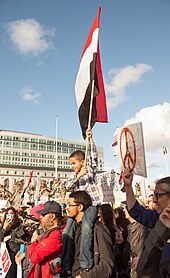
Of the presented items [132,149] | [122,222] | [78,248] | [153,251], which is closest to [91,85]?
[132,149]

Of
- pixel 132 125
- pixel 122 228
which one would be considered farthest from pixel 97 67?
pixel 122 228

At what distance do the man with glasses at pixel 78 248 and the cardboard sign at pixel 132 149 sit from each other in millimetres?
948

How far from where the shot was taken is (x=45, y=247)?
301 centimetres

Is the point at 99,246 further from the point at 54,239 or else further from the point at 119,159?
the point at 119,159

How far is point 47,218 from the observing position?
11.0 feet

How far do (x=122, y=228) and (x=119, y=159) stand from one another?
141 cm

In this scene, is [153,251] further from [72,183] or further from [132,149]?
[72,183]

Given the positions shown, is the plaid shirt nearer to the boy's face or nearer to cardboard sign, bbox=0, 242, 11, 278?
the boy's face

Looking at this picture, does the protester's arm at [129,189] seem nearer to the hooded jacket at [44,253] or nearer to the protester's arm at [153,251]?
the hooded jacket at [44,253]

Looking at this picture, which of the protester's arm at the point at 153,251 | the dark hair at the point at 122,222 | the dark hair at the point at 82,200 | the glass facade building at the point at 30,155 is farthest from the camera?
the glass facade building at the point at 30,155

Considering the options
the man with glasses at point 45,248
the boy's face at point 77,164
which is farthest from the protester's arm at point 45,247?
the boy's face at point 77,164

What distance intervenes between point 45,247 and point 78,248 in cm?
36

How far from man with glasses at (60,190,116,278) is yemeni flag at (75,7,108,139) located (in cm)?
218

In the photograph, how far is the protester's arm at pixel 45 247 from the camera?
9.77 ft
